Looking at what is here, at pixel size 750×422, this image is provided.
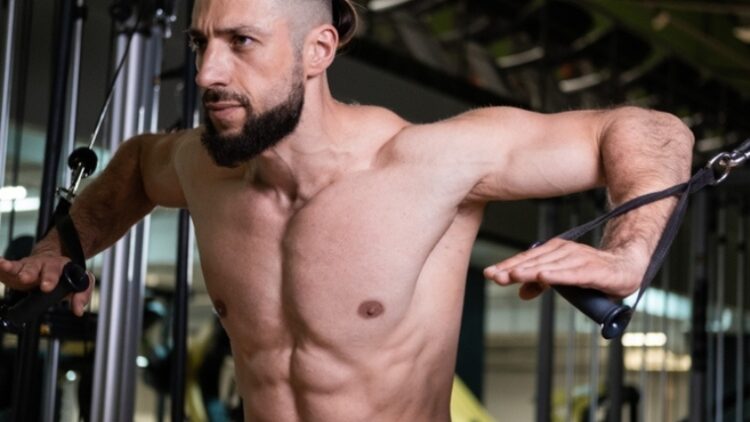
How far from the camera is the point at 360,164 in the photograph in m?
1.92

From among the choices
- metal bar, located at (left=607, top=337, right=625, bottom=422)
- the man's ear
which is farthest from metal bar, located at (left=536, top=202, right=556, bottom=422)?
the man's ear

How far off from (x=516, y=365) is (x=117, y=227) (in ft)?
26.1

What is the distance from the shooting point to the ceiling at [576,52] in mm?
5652

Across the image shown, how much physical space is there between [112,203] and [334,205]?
1.58 feet

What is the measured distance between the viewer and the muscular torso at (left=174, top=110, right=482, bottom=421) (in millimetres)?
1884

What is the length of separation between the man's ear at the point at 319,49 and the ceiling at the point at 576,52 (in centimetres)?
305

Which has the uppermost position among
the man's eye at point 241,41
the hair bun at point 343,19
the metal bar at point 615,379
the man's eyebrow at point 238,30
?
the hair bun at point 343,19

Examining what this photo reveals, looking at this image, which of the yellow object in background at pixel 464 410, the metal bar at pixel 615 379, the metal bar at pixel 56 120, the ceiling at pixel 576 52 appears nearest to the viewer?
the metal bar at pixel 56 120

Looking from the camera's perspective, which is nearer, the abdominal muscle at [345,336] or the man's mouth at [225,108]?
the man's mouth at [225,108]

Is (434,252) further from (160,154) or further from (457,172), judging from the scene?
(160,154)

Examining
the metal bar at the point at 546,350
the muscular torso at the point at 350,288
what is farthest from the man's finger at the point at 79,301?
the metal bar at the point at 546,350

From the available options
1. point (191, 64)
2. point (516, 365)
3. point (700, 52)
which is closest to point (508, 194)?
point (191, 64)

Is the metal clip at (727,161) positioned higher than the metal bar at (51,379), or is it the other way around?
the metal clip at (727,161)

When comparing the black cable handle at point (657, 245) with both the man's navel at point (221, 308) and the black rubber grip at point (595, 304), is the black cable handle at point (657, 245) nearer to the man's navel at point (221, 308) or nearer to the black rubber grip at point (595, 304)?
the black rubber grip at point (595, 304)
